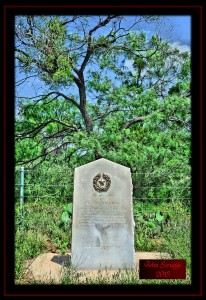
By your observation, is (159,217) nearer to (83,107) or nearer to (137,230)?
(137,230)

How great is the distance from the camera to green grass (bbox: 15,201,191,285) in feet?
20.7

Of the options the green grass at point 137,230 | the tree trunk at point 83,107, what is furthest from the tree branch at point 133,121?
the green grass at point 137,230

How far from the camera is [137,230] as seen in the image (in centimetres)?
729

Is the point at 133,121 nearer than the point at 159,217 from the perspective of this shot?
No

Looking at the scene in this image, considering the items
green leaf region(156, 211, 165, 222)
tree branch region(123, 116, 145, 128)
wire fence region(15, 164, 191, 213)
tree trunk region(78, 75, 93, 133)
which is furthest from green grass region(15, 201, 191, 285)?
tree trunk region(78, 75, 93, 133)

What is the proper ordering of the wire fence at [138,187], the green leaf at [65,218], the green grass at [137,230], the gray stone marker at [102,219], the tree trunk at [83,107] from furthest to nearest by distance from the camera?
the tree trunk at [83,107]
the wire fence at [138,187]
the green leaf at [65,218]
the green grass at [137,230]
the gray stone marker at [102,219]

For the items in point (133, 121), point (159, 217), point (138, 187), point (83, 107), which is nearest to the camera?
point (159, 217)

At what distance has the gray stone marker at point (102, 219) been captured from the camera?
18.6ft

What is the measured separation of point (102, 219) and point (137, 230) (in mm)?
1714

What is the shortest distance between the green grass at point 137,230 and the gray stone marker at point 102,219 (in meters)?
0.35

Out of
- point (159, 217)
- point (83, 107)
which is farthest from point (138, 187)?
point (83, 107)

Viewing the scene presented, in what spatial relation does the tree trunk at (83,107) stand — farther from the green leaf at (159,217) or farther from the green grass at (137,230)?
the green leaf at (159,217)

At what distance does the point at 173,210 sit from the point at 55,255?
257 centimetres
